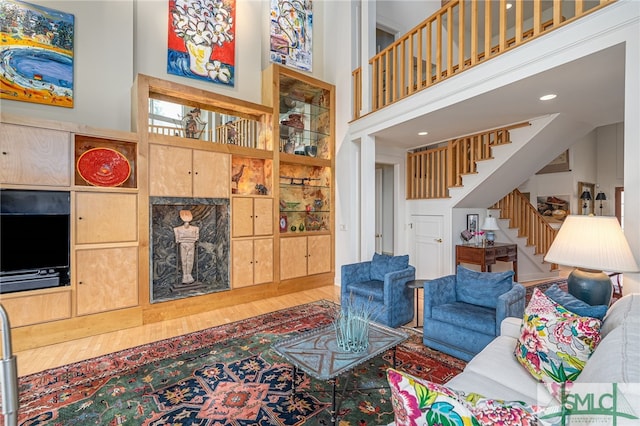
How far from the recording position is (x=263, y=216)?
4602mm

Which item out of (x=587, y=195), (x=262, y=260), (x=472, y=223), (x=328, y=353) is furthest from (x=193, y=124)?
(x=587, y=195)

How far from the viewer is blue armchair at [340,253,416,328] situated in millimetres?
3348

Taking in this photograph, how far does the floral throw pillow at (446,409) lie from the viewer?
0.75 metres

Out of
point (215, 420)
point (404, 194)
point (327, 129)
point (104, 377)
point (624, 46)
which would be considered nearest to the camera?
point (215, 420)

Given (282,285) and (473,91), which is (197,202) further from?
(473,91)

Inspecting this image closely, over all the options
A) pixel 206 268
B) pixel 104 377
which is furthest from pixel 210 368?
pixel 206 268

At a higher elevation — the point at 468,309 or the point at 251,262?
the point at 251,262

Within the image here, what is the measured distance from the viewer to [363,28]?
4.80 m

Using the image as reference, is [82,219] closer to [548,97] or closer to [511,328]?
[511,328]

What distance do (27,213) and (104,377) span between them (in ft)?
5.97

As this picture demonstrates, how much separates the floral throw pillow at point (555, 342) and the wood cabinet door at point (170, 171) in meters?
3.79

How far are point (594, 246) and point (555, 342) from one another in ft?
3.06

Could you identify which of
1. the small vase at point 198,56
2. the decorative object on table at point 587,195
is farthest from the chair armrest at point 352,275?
the decorative object on table at point 587,195

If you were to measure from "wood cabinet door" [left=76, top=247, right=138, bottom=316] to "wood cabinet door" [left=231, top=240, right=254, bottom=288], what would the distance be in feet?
3.97
